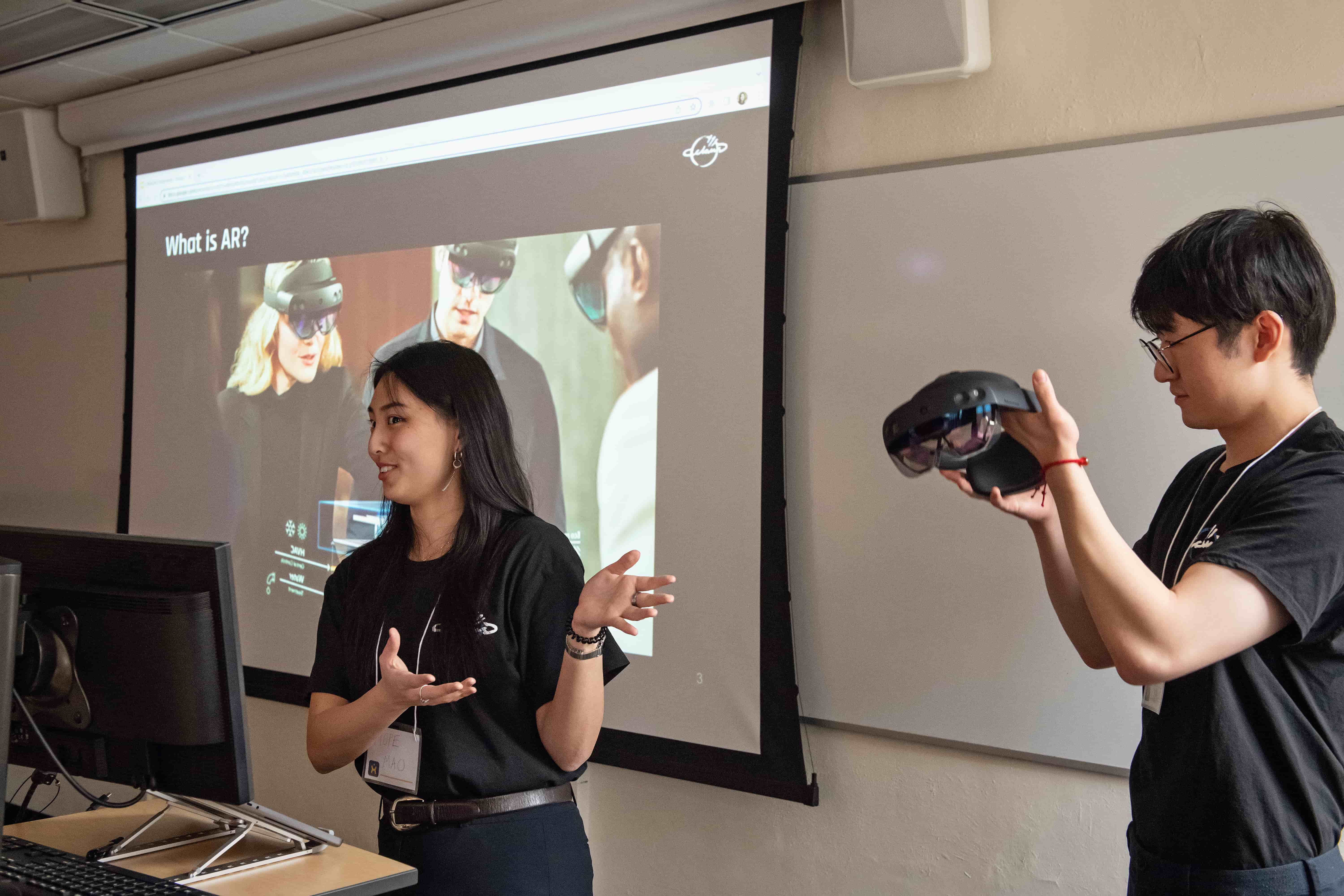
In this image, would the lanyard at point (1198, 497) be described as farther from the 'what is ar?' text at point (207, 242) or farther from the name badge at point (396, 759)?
the 'what is ar?' text at point (207, 242)

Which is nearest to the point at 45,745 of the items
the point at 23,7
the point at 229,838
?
the point at 229,838

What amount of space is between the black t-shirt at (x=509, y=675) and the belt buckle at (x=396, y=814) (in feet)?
0.05

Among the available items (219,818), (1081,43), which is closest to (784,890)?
(219,818)

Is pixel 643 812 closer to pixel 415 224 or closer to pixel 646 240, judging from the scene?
pixel 646 240

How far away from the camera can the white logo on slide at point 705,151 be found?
2484mm

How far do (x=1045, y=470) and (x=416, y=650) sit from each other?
101 centimetres

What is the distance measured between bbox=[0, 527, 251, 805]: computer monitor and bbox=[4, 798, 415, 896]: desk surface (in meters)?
0.11

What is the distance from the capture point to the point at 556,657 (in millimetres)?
1595

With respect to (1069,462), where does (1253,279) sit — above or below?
above

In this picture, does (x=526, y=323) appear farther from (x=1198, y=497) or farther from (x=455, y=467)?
(x=1198, y=497)

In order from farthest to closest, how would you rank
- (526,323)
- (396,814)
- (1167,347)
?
(526,323), (396,814), (1167,347)

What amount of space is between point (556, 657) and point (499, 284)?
60.3 inches

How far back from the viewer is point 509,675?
161 centimetres

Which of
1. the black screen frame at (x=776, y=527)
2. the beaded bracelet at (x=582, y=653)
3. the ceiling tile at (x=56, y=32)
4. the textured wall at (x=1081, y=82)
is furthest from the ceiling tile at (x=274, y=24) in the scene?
the beaded bracelet at (x=582, y=653)
